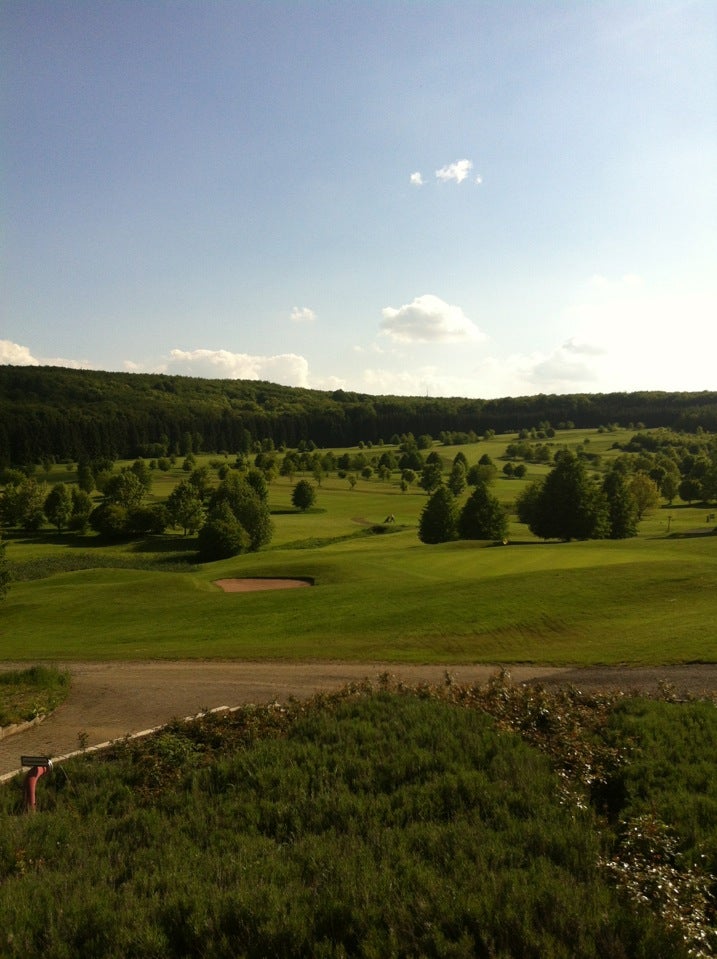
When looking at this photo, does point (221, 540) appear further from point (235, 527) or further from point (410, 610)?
point (410, 610)

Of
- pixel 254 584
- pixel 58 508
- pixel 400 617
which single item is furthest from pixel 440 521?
pixel 58 508

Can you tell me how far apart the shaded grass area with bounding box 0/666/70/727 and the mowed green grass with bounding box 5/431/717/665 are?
434 cm

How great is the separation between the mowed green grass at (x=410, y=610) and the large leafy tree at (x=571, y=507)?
11125 mm

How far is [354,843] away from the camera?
27.7 ft

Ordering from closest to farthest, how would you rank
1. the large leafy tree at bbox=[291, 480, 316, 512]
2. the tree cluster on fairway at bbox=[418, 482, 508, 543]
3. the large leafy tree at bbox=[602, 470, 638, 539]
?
the large leafy tree at bbox=[602, 470, 638, 539], the tree cluster on fairway at bbox=[418, 482, 508, 543], the large leafy tree at bbox=[291, 480, 316, 512]

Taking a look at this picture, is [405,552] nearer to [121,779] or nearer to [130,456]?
[121,779]

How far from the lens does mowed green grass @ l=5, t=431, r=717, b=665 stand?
23.4 metres

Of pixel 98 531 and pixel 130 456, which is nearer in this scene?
pixel 98 531

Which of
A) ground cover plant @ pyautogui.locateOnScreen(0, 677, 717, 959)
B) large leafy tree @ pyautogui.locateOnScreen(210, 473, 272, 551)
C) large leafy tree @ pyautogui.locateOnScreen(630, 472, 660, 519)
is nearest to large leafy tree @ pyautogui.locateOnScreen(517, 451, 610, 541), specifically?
large leafy tree @ pyautogui.locateOnScreen(630, 472, 660, 519)

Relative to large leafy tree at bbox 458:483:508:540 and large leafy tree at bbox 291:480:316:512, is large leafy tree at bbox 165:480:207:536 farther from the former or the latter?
large leafy tree at bbox 458:483:508:540

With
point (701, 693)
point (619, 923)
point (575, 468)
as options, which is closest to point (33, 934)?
point (619, 923)

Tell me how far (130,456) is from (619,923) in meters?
193

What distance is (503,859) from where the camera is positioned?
7879 mm

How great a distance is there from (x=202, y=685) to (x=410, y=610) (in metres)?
11.6
